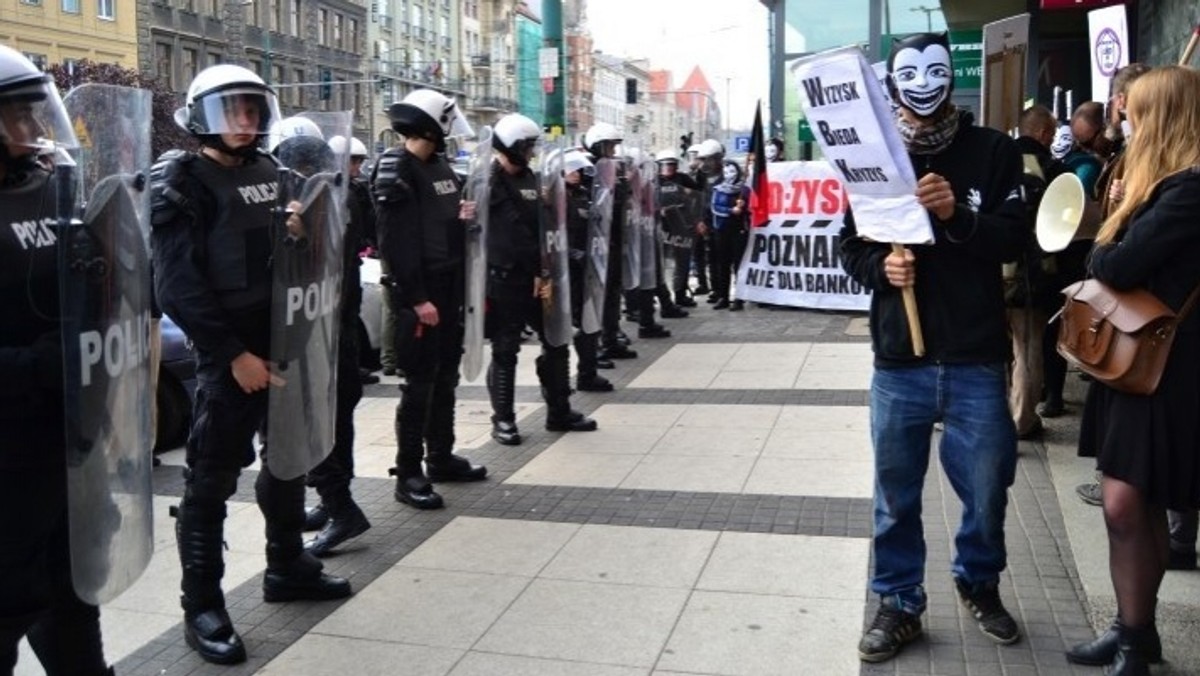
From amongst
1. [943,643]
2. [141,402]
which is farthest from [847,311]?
[141,402]

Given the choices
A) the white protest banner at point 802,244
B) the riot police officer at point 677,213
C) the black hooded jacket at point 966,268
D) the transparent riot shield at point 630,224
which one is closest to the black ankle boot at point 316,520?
the black hooded jacket at point 966,268

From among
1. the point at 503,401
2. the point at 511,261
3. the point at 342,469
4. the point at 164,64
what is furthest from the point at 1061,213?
the point at 164,64

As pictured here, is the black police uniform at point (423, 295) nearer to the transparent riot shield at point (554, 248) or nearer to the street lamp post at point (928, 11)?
the transparent riot shield at point (554, 248)

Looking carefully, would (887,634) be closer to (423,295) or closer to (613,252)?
(423,295)

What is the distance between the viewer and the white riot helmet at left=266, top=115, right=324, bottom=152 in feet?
13.4

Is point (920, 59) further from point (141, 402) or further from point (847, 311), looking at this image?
point (847, 311)

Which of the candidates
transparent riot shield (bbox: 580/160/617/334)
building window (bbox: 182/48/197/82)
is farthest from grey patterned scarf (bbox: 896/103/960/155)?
building window (bbox: 182/48/197/82)

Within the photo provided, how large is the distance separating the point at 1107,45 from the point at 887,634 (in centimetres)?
505

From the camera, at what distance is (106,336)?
114 inches

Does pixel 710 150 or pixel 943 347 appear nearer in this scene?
pixel 943 347

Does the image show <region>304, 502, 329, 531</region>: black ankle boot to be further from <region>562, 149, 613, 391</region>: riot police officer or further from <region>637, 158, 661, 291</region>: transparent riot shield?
<region>637, 158, 661, 291</region>: transparent riot shield

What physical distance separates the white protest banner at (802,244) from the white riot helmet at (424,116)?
7841mm

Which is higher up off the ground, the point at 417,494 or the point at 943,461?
the point at 943,461

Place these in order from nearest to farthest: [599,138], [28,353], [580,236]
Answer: [28,353] → [580,236] → [599,138]
